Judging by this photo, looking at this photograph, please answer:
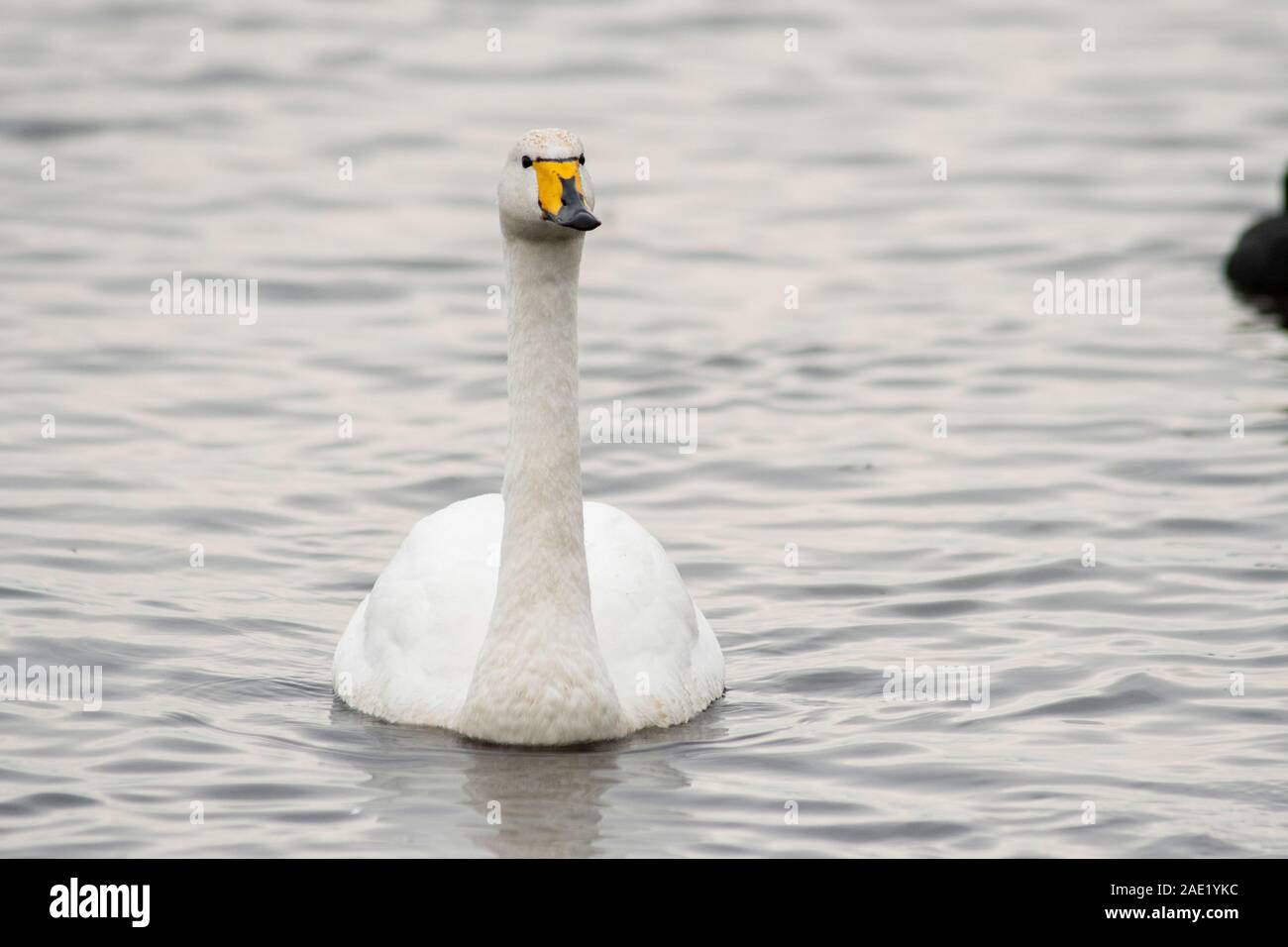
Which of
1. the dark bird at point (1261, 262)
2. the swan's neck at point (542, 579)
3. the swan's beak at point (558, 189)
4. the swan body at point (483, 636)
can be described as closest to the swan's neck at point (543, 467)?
the swan's neck at point (542, 579)

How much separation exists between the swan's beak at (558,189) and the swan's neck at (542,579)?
58cm

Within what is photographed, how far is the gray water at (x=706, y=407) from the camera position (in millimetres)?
9352

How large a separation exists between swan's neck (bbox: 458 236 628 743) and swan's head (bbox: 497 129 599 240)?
0.41 meters

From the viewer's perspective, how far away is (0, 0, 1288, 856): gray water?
A: 368 inches

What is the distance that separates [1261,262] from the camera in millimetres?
18625

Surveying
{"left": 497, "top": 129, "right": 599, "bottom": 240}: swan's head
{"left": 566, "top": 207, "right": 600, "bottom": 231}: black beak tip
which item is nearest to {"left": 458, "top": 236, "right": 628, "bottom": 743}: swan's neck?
{"left": 497, "top": 129, "right": 599, "bottom": 240}: swan's head

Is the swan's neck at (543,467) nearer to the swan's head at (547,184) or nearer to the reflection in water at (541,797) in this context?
the swan's head at (547,184)

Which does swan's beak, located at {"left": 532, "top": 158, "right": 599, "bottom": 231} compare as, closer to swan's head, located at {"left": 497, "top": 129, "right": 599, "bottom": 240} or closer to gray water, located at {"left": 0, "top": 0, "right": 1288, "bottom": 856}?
swan's head, located at {"left": 497, "top": 129, "right": 599, "bottom": 240}

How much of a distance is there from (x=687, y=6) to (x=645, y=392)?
44.7ft

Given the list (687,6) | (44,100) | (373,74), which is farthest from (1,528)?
(687,6)

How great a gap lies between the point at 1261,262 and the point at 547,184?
36.1 ft

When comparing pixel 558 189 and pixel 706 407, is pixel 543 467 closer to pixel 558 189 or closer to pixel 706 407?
pixel 558 189

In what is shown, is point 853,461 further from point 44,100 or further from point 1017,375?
point 44,100

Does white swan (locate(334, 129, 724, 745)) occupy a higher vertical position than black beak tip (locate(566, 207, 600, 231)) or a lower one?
lower
